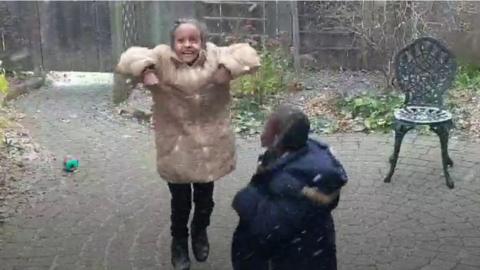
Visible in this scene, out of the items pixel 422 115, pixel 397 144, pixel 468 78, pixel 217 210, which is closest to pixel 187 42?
pixel 217 210

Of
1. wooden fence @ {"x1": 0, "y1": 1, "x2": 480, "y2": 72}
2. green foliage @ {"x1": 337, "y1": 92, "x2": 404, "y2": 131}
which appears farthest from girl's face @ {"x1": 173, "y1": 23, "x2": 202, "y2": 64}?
wooden fence @ {"x1": 0, "y1": 1, "x2": 480, "y2": 72}

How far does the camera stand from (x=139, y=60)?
3.89 meters

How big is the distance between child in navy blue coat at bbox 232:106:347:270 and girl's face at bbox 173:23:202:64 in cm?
98

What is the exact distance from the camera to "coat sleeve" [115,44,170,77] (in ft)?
12.7

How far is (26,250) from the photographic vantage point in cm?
488

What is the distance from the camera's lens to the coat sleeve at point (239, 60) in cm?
394

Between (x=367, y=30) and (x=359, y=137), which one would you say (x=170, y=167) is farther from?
(x=367, y=30)

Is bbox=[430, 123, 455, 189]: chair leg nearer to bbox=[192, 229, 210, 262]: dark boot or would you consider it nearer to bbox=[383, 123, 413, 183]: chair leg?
bbox=[383, 123, 413, 183]: chair leg

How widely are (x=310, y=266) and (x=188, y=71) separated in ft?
4.31

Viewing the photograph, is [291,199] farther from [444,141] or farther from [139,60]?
[444,141]

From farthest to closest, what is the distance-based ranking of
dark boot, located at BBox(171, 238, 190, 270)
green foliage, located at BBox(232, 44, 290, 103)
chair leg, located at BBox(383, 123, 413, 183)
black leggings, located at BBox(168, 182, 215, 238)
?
green foliage, located at BBox(232, 44, 290, 103)
chair leg, located at BBox(383, 123, 413, 183)
dark boot, located at BBox(171, 238, 190, 270)
black leggings, located at BBox(168, 182, 215, 238)

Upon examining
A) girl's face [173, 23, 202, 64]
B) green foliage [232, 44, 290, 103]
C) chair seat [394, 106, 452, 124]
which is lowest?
chair seat [394, 106, 452, 124]

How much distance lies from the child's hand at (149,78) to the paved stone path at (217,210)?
126cm

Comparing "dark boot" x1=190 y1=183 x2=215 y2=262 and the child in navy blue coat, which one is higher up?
the child in navy blue coat
